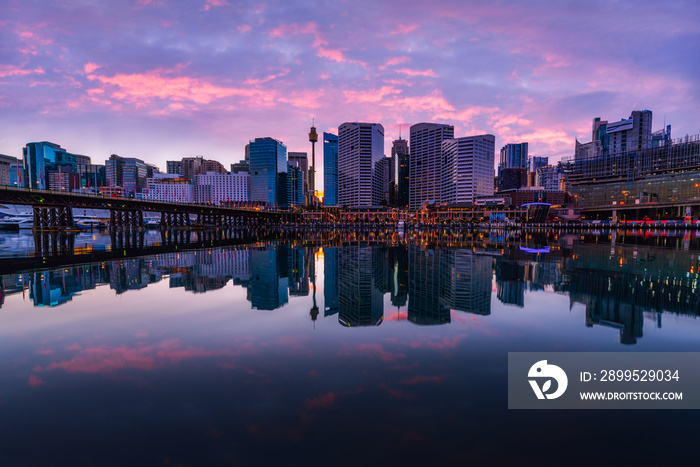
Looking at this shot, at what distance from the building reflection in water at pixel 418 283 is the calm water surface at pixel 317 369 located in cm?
17

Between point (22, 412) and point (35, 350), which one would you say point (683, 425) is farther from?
point (35, 350)

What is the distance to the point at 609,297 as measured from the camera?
15305 mm

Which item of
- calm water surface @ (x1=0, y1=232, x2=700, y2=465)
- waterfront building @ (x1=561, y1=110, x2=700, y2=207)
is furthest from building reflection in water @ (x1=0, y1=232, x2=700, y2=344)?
waterfront building @ (x1=561, y1=110, x2=700, y2=207)

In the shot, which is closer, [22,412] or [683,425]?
[683,425]

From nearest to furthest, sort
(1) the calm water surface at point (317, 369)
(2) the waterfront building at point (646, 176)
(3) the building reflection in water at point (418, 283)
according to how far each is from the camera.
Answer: (1) the calm water surface at point (317, 369)
(3) the building reflection in water at point (418, 283)
(2) the waterfront building at point (646, 176)

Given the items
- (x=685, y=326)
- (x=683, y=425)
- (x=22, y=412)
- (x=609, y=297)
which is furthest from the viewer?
(x=609, y=297)

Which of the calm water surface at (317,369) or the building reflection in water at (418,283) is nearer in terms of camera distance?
the calm water surface at (317,369)

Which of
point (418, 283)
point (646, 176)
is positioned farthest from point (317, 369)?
point (646, 176)

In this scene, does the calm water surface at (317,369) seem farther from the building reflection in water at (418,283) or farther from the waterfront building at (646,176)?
the waterfront building at (646,176)

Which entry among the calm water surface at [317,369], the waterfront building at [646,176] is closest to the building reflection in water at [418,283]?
the calm water surface at [317,369]

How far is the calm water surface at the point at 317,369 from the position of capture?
541cm

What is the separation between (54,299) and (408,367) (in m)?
17.4

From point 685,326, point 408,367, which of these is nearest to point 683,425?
point 408,367

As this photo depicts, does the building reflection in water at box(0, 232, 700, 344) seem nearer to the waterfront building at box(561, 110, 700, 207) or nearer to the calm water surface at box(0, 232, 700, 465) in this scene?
the calm water surface at box(0, 232, 700, 465)
